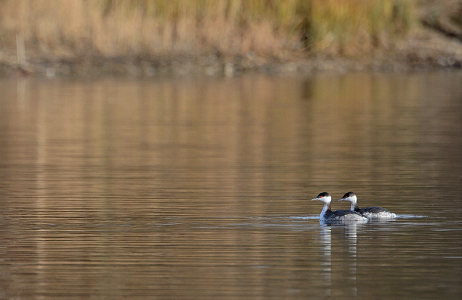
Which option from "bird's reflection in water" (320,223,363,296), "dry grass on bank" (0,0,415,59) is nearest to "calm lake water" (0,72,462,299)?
"bird's reflection in water" (320,223,363,296)

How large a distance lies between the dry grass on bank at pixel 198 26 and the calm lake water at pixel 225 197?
38.8 feet

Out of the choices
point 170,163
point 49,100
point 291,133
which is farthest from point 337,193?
point 49,100

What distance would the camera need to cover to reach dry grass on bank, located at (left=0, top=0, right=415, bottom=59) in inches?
1844

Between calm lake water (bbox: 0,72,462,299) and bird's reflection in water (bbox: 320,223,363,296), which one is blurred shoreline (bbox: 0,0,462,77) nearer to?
calm lake water (bbox: 0,72,462,299)

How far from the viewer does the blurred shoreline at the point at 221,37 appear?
154 ft

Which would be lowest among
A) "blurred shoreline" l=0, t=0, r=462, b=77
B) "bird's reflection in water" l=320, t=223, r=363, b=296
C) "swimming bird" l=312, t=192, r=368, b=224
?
"bird's reflection in water" l=320, t=223, r=363, b=296

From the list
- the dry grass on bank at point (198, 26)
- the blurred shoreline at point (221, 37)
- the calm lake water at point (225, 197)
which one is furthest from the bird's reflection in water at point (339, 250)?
the dry grass on bank at point (198, 26)

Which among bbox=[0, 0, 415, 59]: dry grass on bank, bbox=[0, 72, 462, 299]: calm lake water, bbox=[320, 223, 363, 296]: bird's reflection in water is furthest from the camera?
bbox=[0, 0, 415, 59]: dry grass on bank

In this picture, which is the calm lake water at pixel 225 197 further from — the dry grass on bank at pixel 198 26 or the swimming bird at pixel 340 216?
the dry grass on bank at pixel 198 26

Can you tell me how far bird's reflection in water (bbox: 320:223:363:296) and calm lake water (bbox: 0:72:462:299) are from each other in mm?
31

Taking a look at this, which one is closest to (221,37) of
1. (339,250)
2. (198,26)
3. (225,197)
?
(198,26)

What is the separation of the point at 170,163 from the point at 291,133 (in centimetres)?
582

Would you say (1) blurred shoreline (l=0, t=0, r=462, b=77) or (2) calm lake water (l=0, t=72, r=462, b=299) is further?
(1) blurred shoreline (l=0, t=0, r=462, b=77)

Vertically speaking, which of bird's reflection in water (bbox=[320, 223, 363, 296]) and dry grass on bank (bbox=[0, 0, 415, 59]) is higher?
dry grass on bank (bbox=[0, 0, 415, 59])
